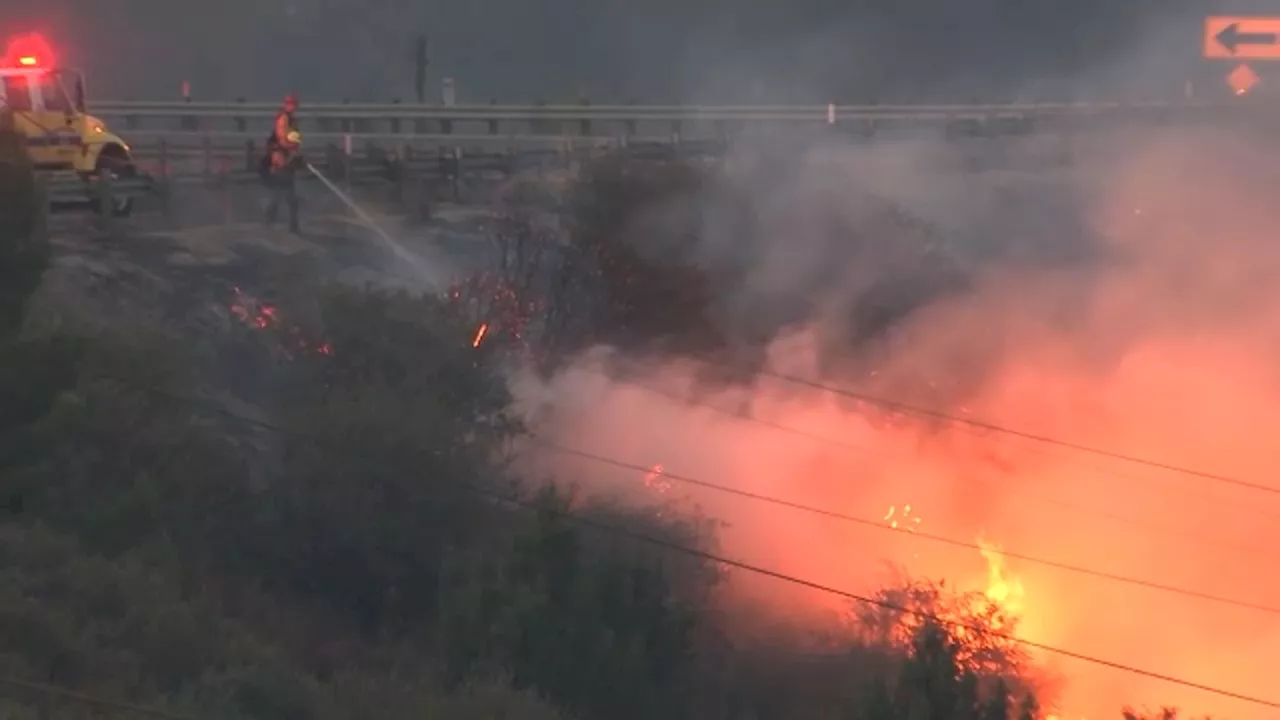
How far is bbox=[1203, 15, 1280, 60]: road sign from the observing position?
2514 centimetres

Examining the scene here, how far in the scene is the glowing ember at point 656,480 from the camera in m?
29.1

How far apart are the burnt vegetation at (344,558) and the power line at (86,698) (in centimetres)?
6

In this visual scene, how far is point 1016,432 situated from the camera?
41.6 m

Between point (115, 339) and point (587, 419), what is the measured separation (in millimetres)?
10342

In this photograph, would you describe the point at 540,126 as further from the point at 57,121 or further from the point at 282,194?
the point at 57,121

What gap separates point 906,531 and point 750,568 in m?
7.78

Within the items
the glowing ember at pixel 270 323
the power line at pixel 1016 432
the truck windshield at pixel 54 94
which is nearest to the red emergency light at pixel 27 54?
the truck windshield at pixel 54 94

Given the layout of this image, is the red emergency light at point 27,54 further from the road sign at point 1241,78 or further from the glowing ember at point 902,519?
the glowing ember at point 902,519

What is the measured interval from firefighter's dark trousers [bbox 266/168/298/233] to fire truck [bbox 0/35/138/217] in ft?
7.03

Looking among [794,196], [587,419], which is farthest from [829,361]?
[587,419]

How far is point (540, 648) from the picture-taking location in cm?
2034

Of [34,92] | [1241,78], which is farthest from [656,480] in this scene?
[34,92]

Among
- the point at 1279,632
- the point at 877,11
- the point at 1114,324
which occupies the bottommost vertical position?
the point at 1279,632

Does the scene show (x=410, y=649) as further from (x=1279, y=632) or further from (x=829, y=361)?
(x=1279, y=632)
